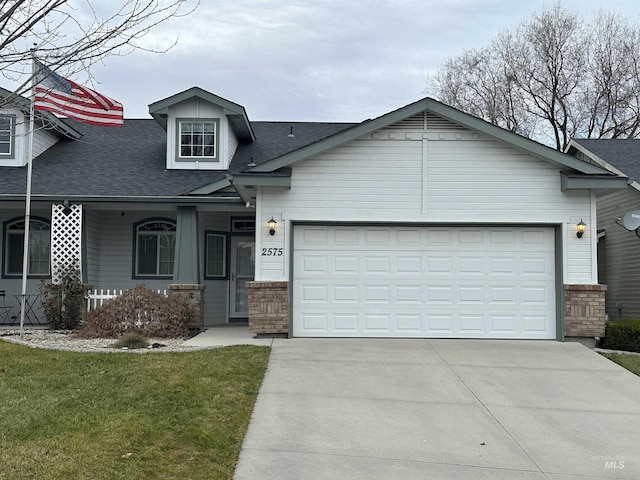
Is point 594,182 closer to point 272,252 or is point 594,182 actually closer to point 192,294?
point 272,252

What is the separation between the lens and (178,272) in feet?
44.1

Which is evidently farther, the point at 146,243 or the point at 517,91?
the point at 517,91

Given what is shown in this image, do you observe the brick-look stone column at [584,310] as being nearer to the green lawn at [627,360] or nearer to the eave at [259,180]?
the green lawn at [627,360]

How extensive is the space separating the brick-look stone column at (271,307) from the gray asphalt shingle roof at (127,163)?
13.0 feet

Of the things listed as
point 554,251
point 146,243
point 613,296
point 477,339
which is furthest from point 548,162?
point 146,243

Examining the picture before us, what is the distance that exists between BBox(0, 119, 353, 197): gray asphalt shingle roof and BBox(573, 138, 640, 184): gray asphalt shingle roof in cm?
719

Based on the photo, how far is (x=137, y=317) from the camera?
12.1 metres

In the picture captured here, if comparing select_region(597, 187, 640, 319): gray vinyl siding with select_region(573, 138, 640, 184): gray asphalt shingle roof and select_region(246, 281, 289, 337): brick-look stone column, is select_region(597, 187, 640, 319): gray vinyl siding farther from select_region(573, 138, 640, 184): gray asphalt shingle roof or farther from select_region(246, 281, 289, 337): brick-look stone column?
select_region(246, 281, 289, 337): brick-look stone column

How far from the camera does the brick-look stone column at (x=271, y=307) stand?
11.2 metres

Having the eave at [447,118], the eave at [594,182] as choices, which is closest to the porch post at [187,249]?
the eave at [447,118]

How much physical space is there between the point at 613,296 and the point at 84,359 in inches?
539

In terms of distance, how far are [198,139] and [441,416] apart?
435 inches

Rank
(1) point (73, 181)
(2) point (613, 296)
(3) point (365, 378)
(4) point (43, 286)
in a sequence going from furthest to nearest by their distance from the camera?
(2) point (613, 296) → (1) point (73, 181) → (4) point (43, 286) → (3) point (365, 378)

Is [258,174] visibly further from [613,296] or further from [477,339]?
[613,296]
